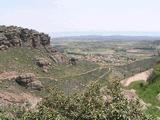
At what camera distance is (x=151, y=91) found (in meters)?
42.2

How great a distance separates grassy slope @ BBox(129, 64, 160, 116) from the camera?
127ft

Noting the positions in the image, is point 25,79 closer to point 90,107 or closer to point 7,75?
point 7,75

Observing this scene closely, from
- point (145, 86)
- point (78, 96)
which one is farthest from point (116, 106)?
point (145, 86)

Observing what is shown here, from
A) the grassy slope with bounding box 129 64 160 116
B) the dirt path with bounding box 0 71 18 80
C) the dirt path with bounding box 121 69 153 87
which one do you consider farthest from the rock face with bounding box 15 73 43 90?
the grassy slope with bounding box 129 64 160 116

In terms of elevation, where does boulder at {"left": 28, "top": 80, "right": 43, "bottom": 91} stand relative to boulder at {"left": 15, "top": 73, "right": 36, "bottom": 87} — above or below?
below

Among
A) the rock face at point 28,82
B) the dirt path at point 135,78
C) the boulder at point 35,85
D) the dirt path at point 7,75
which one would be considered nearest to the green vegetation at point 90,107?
the dirt path at point 135,78

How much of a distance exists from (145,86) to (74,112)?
10.8 metres

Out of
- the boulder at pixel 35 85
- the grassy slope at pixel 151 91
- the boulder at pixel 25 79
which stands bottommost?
the boulder at pixel 35 85

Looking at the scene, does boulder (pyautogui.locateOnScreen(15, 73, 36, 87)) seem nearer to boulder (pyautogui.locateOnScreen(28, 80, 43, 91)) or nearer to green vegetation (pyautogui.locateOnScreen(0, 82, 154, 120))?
boulder (pyautogui.locateOnScreen(28, 80, 43, 91))

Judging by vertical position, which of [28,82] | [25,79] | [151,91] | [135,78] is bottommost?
[28,82]

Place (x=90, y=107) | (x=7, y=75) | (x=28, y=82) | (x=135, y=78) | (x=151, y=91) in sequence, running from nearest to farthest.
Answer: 1. (x=90, y=107)
2. (x=151, y=91)
3. (x=135, y=78)
4. (x=28, y=82)
5. (x=7, y=75)

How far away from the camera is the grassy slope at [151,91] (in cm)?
3864

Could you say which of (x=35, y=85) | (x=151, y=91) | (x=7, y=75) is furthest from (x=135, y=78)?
(x=7, y=75)

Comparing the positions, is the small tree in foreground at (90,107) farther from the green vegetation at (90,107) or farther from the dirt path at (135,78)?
the dirt path at (135,78)
